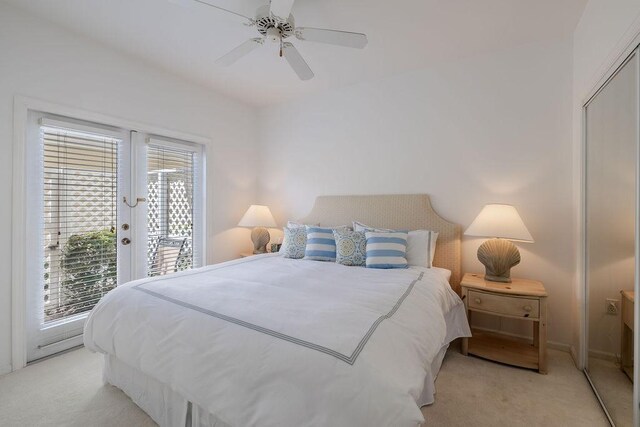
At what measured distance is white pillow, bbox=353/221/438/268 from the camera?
2559 mm

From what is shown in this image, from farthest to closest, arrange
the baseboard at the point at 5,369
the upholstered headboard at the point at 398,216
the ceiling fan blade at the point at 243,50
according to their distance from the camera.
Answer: the upholstered headboard at the point at 398,216, the baseboard at the point at 5,369, the ceiling fan blade at the point at 243,50

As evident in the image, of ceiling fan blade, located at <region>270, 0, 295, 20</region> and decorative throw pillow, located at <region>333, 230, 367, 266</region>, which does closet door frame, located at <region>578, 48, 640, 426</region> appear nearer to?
decorative throw pillow, located at <region>333, 230, 367, 266</region>

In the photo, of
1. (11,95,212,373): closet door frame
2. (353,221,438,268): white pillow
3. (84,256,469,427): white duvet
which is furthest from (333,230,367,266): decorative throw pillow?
(11,95,212,373): closet door frame

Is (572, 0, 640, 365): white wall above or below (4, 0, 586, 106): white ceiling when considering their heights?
below

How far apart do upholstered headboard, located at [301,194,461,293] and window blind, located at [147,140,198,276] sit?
143 centimetres

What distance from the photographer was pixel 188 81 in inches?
128

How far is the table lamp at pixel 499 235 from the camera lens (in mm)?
2277

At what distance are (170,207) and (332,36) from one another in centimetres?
246

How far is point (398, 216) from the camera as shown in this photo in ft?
9.82

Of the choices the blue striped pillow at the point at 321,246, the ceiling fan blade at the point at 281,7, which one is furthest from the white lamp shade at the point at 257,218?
the ceiling fan blade at the point at 281,7

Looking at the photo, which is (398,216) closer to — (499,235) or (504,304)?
(499,235)

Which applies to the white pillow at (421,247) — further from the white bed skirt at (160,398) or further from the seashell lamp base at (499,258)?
the white bed skirt at (160,398)

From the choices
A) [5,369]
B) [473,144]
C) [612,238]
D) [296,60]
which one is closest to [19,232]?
[5,369]

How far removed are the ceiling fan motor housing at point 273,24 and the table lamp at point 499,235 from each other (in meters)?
2.07
